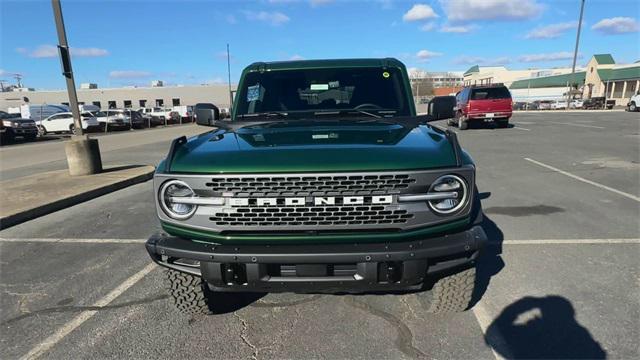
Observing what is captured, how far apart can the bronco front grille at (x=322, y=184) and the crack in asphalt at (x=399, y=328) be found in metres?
1.06

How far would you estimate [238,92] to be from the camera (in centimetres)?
445

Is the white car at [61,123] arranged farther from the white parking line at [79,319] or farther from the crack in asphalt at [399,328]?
the crack in asphalt at [399,328]

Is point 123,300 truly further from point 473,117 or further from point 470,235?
point 473,117

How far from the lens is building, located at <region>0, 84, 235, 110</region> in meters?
80.9

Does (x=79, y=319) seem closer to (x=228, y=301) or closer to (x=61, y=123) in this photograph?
(x=228, y=301)

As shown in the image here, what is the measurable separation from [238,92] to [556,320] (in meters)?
3.31

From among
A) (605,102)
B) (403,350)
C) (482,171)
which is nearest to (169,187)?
(403,350)

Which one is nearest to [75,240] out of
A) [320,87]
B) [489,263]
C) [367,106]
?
[320,87]

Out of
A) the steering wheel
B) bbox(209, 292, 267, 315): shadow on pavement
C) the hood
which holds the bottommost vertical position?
bbox(209, 292, 267, 315): shadow on pavement

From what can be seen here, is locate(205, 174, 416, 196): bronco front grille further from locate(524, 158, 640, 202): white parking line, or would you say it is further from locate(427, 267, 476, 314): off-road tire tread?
locate(524, 158, 640, 202): white parking line

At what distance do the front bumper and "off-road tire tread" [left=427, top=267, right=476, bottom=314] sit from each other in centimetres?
38

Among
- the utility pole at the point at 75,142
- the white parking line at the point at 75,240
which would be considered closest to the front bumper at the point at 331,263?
the white parking line at the point at 75,240

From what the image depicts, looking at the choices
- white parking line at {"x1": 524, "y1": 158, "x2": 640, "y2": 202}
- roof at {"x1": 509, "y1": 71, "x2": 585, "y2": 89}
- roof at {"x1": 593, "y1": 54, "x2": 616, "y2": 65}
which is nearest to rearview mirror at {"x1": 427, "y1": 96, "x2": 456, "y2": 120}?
white parking line at {"x1": 524, "y1": 158, "x2": 640, "y2": 202}

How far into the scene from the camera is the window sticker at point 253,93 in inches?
171
